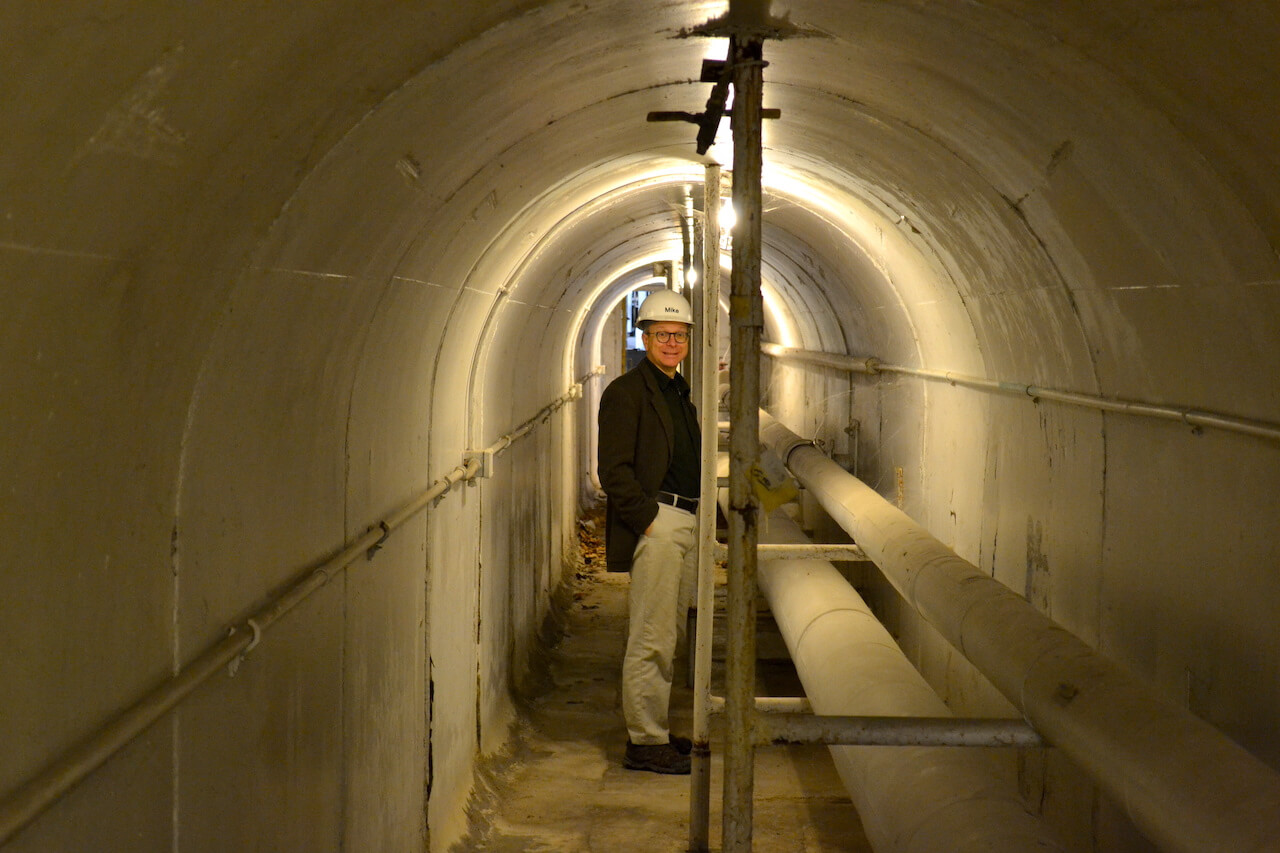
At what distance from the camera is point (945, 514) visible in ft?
21.2

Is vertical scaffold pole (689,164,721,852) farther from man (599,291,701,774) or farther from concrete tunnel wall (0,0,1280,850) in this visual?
man (599,291,701,774)

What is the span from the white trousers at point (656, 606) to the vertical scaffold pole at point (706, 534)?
991mm

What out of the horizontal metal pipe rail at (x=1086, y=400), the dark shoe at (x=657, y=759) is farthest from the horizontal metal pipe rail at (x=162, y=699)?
the dark shoe at (x=657, y=759)

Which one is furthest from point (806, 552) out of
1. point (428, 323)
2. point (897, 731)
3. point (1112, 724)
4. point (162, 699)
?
point (162, 699)

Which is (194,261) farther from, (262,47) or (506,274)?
(506,274)

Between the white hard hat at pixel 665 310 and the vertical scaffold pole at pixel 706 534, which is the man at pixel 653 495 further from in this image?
the vertical scaffold pole at pixel 706 534

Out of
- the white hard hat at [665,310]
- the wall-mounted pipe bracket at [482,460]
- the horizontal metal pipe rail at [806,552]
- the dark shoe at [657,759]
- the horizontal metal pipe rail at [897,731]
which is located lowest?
the dark shoe at [657,759]

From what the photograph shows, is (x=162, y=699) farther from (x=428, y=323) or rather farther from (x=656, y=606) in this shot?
(x=656, y=606)

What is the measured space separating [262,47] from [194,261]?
398mm

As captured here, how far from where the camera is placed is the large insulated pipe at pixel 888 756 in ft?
11.0

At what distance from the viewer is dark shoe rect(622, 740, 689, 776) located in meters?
6.60

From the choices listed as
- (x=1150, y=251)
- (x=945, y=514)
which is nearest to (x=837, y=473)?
(x=945, y=514)

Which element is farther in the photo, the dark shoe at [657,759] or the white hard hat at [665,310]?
the dark shoe at [657,759]

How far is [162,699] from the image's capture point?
6.74 feet
